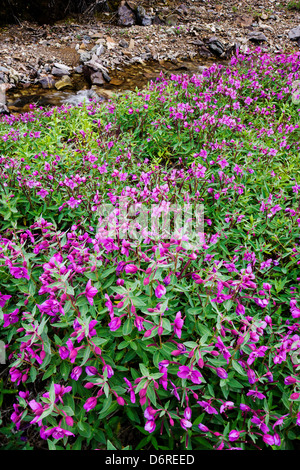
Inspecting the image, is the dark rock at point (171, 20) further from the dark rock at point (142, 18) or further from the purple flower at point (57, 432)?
the purple flower at point (57, 432)

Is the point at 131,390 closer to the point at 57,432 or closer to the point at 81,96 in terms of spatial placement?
the point at 57,432

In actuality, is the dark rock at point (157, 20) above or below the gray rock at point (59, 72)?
above

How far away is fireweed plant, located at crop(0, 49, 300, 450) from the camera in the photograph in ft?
6.62

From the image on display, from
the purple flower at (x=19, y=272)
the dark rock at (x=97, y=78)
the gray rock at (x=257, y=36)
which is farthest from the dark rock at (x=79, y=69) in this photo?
the purple flower at (x=19, y=272)

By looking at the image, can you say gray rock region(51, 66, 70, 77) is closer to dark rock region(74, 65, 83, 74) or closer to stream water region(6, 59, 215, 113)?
stream water region(6, 59, 215, 113)

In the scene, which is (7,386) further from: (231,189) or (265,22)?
(265,22)

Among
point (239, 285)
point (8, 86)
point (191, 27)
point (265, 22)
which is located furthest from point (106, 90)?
point (265, 22)

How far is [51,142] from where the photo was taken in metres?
4.43

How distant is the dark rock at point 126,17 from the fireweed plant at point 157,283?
10.2 meters

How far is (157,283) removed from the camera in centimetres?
229

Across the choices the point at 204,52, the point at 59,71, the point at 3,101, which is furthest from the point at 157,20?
the point at 3,101

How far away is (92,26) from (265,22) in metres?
9.24

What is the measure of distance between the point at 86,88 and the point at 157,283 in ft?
31.0

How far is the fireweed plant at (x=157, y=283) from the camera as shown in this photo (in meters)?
2.02
